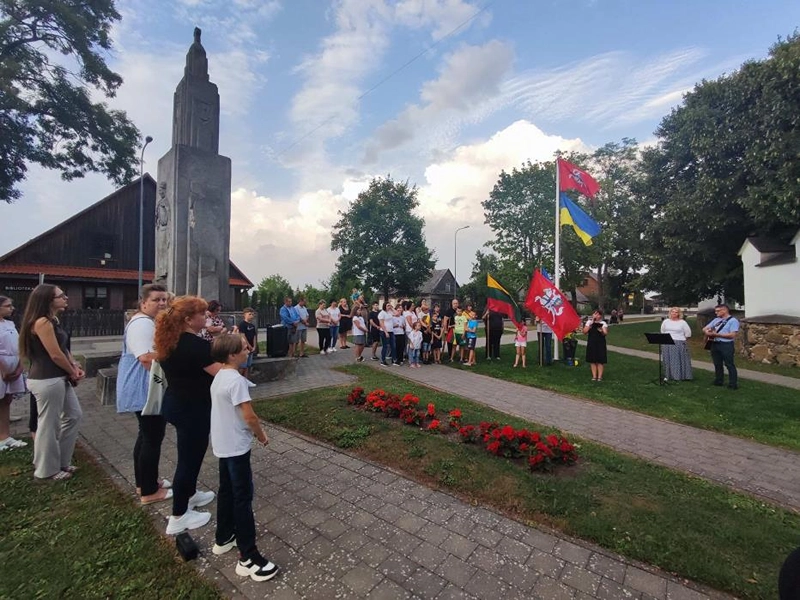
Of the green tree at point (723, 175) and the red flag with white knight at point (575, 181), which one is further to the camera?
the green tree at point (723, 175)

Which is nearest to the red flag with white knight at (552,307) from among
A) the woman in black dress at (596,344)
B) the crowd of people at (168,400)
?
the woman in black dress at (596,344)

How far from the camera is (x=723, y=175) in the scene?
17281 millimetres

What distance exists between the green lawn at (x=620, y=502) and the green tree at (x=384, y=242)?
33.8 m

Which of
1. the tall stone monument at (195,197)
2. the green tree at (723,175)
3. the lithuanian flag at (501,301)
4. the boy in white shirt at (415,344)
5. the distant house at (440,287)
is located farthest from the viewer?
the distant house at (440,287)

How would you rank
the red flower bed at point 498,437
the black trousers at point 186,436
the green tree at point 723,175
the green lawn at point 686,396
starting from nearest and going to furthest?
the black trousers at point 186,436 < the red flower bed at point 498,437 < the green lawn at point 686,396 < the green tree at point 723,175

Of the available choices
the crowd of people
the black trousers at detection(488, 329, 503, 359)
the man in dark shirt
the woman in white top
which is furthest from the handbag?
the woman in white top

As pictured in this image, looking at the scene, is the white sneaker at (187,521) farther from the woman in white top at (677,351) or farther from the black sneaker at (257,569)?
the woman in white top at (677,351)

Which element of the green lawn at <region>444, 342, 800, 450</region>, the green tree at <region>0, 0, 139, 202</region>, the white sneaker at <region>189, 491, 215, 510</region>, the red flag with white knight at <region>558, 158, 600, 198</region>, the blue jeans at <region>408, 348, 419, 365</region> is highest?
the green tree at <region>0, 0, 139, 202</region>

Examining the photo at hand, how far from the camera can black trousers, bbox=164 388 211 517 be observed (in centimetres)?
304

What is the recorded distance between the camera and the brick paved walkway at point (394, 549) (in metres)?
2.62

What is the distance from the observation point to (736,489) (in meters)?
4.41

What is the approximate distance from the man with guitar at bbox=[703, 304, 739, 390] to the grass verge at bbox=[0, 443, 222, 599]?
1123 cm

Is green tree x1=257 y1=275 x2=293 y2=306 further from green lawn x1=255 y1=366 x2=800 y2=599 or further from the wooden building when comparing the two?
green lawn x1=255 y1=366 x2=800 y2=599

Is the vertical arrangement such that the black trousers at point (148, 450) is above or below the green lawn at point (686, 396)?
above
